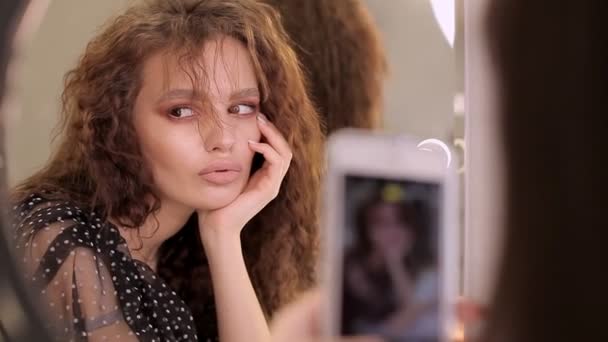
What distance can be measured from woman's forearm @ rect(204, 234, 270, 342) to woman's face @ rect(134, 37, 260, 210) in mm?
30

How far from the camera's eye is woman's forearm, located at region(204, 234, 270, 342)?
0.48 meters

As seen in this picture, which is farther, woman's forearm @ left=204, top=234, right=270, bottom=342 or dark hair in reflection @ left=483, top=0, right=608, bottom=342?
woman's forearm @ left=204, top=234, right=270, bottom=342

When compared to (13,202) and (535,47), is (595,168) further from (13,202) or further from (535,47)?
(13,202)

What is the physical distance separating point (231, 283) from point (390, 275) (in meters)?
0.11

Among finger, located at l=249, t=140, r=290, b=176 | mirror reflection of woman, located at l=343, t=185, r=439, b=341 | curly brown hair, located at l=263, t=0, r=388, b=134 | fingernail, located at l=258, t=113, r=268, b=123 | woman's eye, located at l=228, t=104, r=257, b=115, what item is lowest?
mirror reflection of woman, located at l=343, t=185, r=439, b=341

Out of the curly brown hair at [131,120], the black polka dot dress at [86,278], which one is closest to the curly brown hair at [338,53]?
the curly brown hair at [131,120]

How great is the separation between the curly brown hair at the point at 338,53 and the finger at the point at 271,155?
3cm

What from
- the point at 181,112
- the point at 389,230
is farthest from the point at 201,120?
the point at 389,230

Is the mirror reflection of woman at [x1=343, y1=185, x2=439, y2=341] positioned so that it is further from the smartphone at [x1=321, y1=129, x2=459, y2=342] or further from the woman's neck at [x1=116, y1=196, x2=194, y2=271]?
the woman's neck at [x1=116, y1=196, x2=194, y2=271]

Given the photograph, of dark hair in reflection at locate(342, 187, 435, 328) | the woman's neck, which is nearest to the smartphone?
dark hair in reflection at locate(342, 187, 435, 328)

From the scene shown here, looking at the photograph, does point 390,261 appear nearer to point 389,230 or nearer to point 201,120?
point 389,230

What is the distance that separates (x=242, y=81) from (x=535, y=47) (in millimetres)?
156

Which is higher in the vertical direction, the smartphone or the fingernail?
the fingernail

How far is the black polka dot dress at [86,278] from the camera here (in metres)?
0.44
